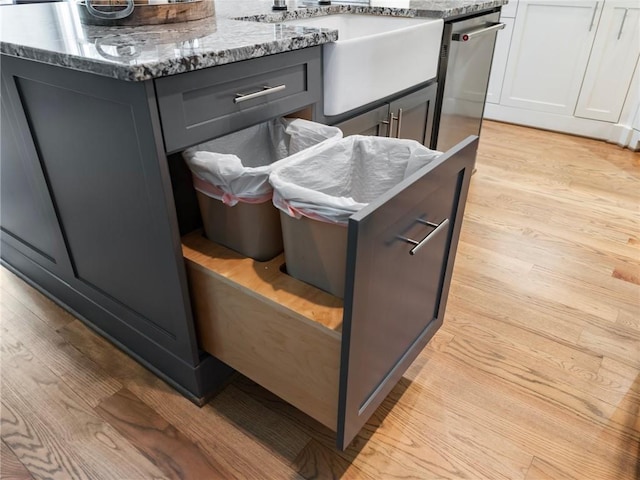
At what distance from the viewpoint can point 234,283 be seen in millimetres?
969

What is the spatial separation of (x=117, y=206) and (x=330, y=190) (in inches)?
18.9

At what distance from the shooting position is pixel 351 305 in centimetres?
75

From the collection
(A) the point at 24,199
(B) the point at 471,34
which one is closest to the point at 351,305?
(A) the point at 24,199

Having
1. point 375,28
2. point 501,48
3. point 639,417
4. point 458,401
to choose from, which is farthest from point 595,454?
point 501,48

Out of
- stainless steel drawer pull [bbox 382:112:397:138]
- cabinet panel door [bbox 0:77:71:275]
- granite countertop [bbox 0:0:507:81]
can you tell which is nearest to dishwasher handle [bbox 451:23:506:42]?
stainless steel drawer pull [bbox 382:112:397:138]

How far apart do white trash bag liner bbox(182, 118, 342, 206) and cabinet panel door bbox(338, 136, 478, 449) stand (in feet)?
0.97

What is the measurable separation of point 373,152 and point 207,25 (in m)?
0.52

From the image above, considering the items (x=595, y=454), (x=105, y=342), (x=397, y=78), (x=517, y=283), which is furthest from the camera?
(x=517, y=283)

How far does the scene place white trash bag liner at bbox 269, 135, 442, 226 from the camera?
0.88 metres

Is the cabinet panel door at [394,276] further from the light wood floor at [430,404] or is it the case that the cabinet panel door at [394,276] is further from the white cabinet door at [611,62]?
the white cabinet door at [611,62]

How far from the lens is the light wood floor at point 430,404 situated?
105 centimetres

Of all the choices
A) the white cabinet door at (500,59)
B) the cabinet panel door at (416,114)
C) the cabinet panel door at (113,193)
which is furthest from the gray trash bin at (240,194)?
the white cabinet door at (500,59)

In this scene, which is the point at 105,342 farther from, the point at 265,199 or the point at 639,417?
the point at 639,417

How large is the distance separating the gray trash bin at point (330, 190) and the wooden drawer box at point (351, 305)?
0.18 feet
